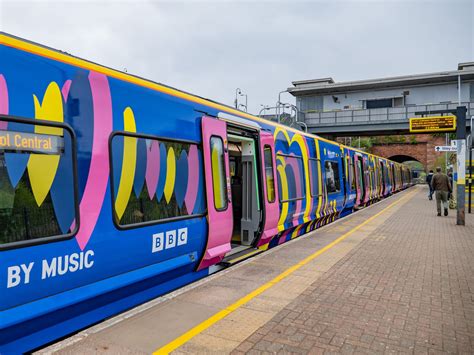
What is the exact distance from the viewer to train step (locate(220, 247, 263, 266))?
625 centimetres

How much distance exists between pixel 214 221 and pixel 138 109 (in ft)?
6.56

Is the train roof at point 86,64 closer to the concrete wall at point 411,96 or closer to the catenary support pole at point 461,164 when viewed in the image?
the catenary support pole at point 461,164

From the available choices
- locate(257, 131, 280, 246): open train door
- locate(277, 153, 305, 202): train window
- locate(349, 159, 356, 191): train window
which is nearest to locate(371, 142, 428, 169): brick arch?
locate(349, 159, 356, 191): train window

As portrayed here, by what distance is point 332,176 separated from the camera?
12.0 m

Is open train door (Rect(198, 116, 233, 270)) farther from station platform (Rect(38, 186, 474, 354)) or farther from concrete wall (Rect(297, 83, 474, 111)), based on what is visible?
concrete wall (Rect(297, 83, 474, 111))

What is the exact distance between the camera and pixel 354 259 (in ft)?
22.3

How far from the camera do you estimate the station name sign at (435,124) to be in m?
16.9

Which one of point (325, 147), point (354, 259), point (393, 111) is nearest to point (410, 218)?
point (325, 147)

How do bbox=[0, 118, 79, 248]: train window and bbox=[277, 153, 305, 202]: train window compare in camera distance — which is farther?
bbox=[277, 153, 305, 202]: train window

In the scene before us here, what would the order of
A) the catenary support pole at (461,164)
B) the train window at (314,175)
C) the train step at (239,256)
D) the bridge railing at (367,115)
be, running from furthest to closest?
the bridge railing at (367,115)
the catenary support pole at (461,164)
the train window at (314,175)
the train step at (239,256)

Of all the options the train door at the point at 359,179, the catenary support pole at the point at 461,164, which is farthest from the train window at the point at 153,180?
the train door at the point at 359,179

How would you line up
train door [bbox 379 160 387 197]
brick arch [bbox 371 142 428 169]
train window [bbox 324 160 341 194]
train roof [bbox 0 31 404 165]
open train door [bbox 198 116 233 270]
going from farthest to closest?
Answer: brick arch [bbox 371 142 428 169] → train door [bbox 379 160 387 197] → train window [bbox 324 160 341 194] → open train door [bbox 198 116 233 270] → train roof [bbox 0 31 404 165]

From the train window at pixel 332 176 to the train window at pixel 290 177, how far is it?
2.31 m

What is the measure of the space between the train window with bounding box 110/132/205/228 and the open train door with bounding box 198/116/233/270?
191mm
